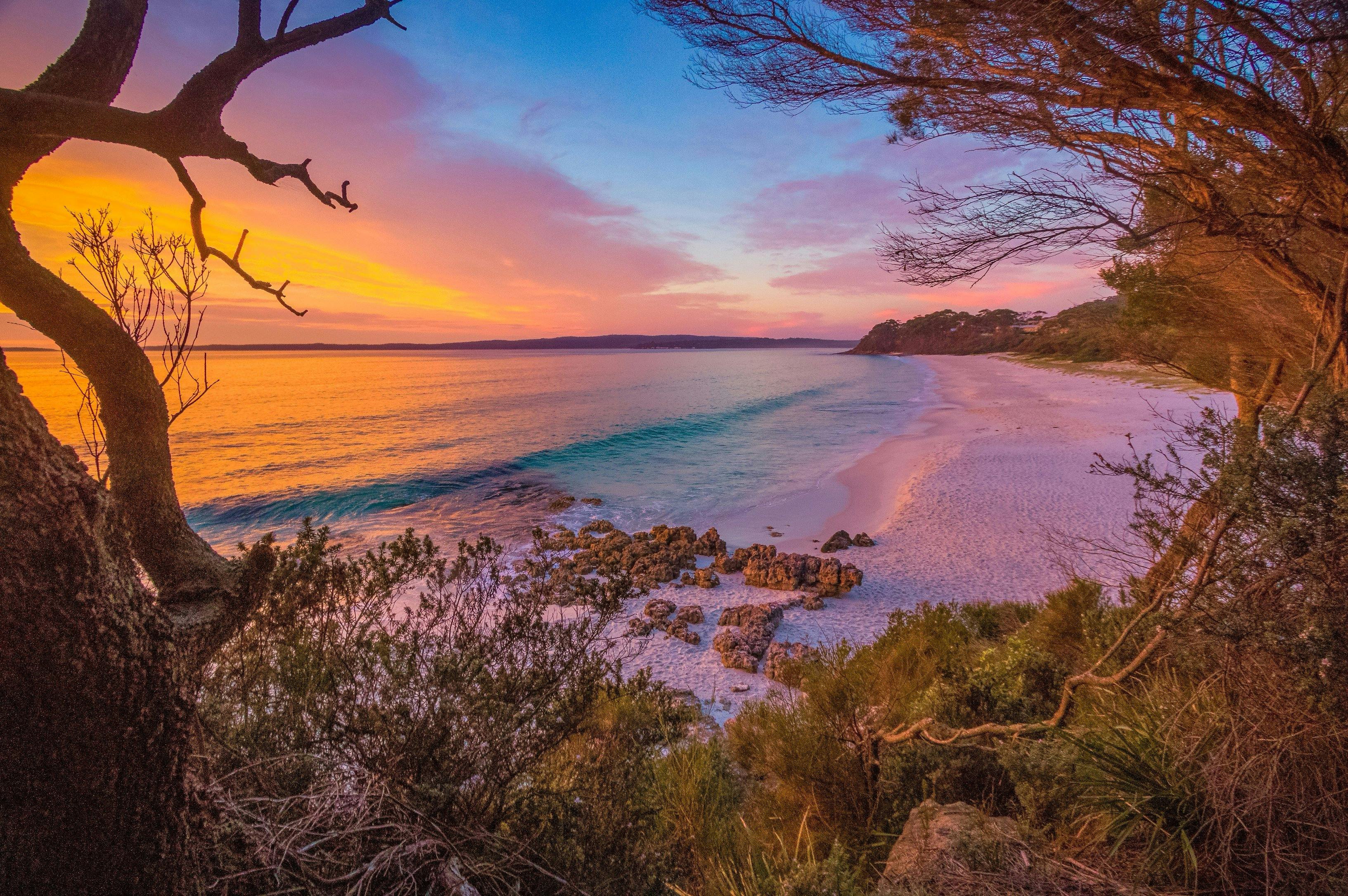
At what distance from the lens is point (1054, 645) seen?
5.52 meters

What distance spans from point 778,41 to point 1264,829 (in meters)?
4.69

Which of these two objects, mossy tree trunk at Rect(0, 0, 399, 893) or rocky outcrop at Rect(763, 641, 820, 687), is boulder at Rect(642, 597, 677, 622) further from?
mossy tree trunk at Rect(0, 0, 399, 893)

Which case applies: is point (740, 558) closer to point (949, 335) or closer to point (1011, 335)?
point (1011, 335)

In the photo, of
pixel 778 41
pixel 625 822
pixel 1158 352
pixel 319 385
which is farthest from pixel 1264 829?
pixel 319 385

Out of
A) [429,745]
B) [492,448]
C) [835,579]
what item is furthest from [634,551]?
[492,448]

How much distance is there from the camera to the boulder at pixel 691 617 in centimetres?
857

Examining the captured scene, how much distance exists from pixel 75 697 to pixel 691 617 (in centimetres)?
763

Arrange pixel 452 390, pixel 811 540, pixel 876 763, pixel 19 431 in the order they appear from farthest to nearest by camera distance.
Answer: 1. pixel 452 390
2. pixel 811 540
3. pixel 876 763
4. pixel 19 431

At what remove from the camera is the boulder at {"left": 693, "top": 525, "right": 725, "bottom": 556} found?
11648 millimetres

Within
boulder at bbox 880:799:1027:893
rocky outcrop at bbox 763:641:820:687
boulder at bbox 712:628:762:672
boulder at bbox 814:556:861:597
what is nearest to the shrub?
boulder at bbox 880:799:1027:893

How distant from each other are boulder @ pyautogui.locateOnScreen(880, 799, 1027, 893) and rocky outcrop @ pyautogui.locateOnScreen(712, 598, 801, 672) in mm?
4227

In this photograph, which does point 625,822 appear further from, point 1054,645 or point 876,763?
point 1054,645

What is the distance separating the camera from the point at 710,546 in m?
11.8

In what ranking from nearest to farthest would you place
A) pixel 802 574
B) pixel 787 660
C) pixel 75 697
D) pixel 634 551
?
1. pixel 75 697
2. pixel 787 660
3. pixel 802 574
4. pixel 634 551
